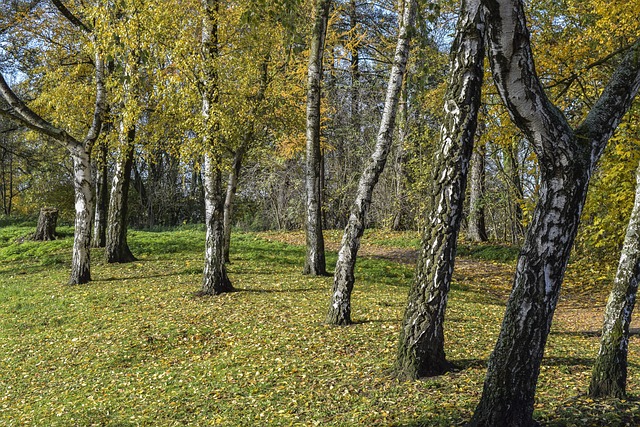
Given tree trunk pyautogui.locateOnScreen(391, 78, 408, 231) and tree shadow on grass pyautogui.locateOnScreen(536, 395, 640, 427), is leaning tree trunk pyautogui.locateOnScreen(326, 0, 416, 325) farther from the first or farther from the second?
tree trunk pyautogui.locateOnScreen(391, 78, 408, 231)

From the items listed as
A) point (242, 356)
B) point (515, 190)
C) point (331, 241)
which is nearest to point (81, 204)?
point (242, 356)

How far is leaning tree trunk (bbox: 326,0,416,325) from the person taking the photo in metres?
8.38

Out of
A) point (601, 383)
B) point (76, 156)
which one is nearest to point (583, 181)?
point (601, 383)

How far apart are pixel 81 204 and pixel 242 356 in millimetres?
6966

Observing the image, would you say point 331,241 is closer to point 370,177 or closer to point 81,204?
point 81,204

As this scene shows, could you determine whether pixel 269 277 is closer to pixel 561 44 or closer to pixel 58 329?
pixel 58 329

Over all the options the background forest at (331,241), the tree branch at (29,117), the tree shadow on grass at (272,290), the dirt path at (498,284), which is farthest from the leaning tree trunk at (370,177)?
the tree branch at (29,117)

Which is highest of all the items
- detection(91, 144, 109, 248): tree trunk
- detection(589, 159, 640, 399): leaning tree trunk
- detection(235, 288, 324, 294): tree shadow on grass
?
detection(91, 144, 109, 248): tree trunk

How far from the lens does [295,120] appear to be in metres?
14.2

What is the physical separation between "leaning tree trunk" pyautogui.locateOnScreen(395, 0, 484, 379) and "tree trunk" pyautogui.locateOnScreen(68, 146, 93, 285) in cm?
931

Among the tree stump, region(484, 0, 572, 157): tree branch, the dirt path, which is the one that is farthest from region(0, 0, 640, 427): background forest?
the tree stump

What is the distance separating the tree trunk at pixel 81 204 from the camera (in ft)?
42.4

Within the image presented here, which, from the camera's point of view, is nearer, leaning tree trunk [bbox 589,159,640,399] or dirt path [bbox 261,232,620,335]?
leaning tree trunk [bbox 589,159,640,399]

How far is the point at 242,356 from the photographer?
809 cm
